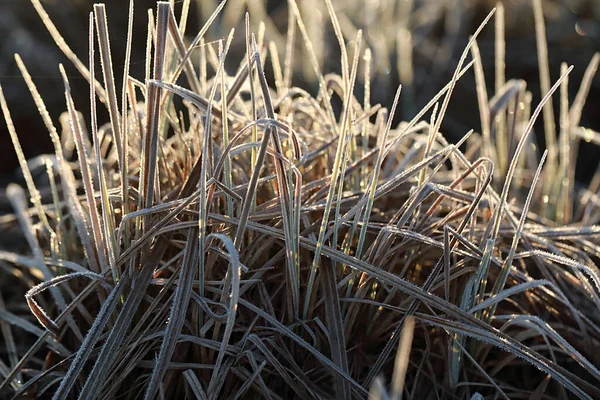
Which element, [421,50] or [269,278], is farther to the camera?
[421,50]

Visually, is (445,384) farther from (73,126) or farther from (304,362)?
(73,126)

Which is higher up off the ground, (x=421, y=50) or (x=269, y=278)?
(x=269, y=278)

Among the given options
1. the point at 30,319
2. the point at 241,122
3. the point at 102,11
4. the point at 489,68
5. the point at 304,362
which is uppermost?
the point at 102,11

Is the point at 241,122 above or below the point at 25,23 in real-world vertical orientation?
above

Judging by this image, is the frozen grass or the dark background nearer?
the frozen grass

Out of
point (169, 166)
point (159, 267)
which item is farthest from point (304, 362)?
point (169, 166)

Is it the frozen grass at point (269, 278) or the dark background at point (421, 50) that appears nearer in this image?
the frozen grass at point (269, 278)

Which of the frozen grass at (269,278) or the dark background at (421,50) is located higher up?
the frozen grass at (269,278)

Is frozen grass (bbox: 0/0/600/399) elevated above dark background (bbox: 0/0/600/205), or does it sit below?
above
